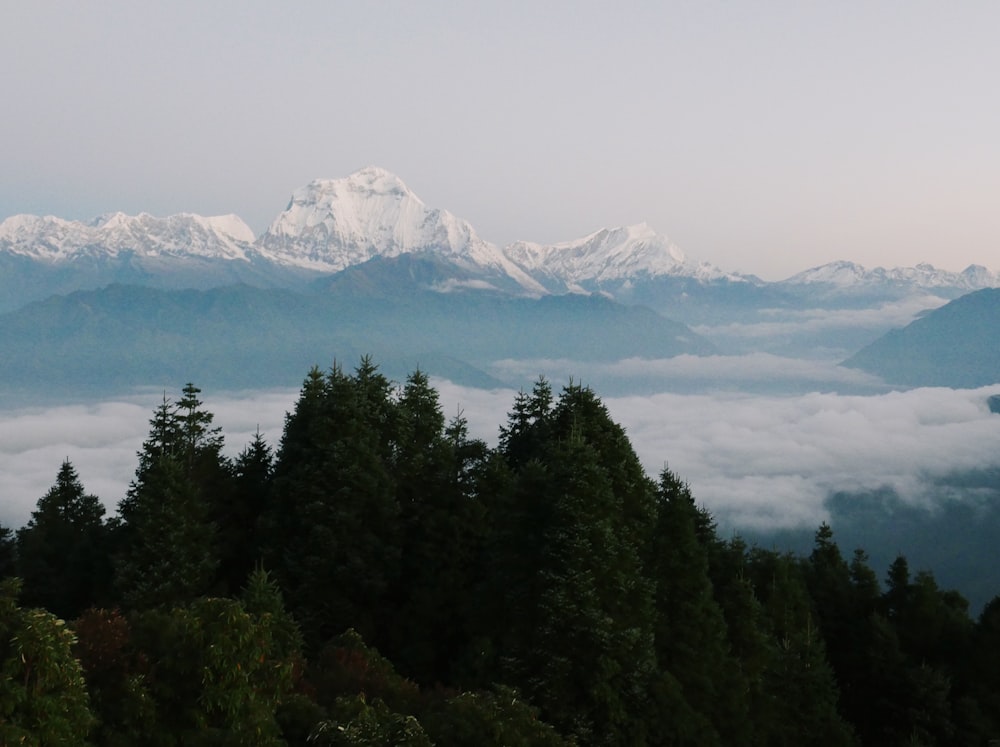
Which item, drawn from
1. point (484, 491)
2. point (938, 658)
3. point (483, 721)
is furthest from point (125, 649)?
point (938, 658)

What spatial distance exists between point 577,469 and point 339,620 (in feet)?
63.4

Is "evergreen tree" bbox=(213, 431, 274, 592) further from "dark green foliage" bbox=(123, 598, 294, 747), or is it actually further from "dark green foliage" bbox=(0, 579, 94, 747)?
"dark green foliage" bbox=(0, 579, 94, 747)

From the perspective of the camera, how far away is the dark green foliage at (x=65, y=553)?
A: 60906 mm

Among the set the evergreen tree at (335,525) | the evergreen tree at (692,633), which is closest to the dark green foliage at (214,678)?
the evergreen tree at (335,525)

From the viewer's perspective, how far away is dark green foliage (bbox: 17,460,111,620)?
60.9m

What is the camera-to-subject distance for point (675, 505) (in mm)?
56531

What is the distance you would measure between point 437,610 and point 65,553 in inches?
1265

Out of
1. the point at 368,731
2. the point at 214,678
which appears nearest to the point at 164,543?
the point at 214,678

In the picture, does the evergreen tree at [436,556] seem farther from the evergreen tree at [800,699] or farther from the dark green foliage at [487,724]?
the evergreen tree at [800,699]

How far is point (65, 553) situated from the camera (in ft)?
226

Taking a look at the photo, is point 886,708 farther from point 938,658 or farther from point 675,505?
point 675,505

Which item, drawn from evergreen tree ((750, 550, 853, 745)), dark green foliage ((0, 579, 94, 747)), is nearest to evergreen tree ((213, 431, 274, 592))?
dark green foliage ((0, 579, 94, 747))

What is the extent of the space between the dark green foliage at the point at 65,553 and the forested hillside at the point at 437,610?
0.26 metres

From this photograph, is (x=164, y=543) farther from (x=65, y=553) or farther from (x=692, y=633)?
(x=692, y=633)
